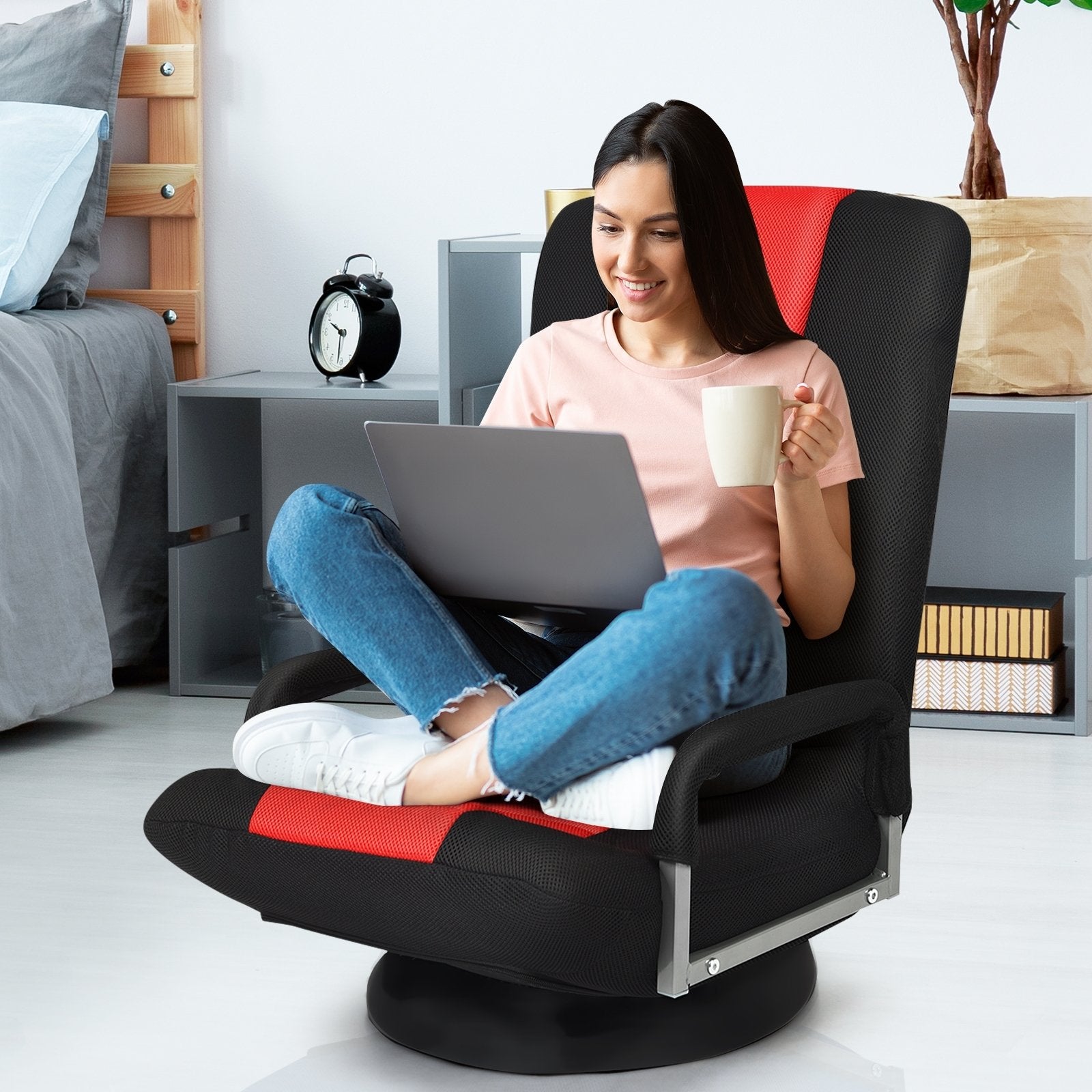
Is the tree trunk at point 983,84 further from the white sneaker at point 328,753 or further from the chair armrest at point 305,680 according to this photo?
the white sneaker at point 328,753

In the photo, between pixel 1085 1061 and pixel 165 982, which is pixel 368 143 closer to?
pixel 165 982

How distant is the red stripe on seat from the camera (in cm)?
138

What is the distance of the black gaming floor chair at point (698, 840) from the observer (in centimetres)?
133

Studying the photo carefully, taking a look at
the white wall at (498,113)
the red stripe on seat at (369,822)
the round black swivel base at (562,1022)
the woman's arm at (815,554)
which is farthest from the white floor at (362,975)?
the white wall at (498,113)

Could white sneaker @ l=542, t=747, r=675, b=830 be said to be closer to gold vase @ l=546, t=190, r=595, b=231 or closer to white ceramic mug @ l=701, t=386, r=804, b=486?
white ceramic mug @ l=701, t=386, r=804, b=486

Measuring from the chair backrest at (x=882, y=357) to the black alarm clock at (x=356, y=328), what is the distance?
4.79 ft

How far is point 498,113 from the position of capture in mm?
3312

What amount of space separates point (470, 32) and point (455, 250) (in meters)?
0.64

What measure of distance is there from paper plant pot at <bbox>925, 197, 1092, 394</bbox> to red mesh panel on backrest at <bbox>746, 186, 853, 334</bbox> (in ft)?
3.37

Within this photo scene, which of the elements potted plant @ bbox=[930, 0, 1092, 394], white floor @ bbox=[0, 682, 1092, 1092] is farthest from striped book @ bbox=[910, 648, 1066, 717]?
potted plant @ bbox=[930, 0, 1092, 394]

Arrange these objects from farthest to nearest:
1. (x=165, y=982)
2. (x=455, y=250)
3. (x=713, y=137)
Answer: (x=455, y=250) < (x=165, y=982) < (x=713, y=137)

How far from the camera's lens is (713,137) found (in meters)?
1.61

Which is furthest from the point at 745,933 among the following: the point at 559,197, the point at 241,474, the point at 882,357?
the point at 241,474

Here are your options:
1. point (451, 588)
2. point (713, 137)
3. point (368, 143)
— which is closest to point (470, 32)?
point (368, 143)
